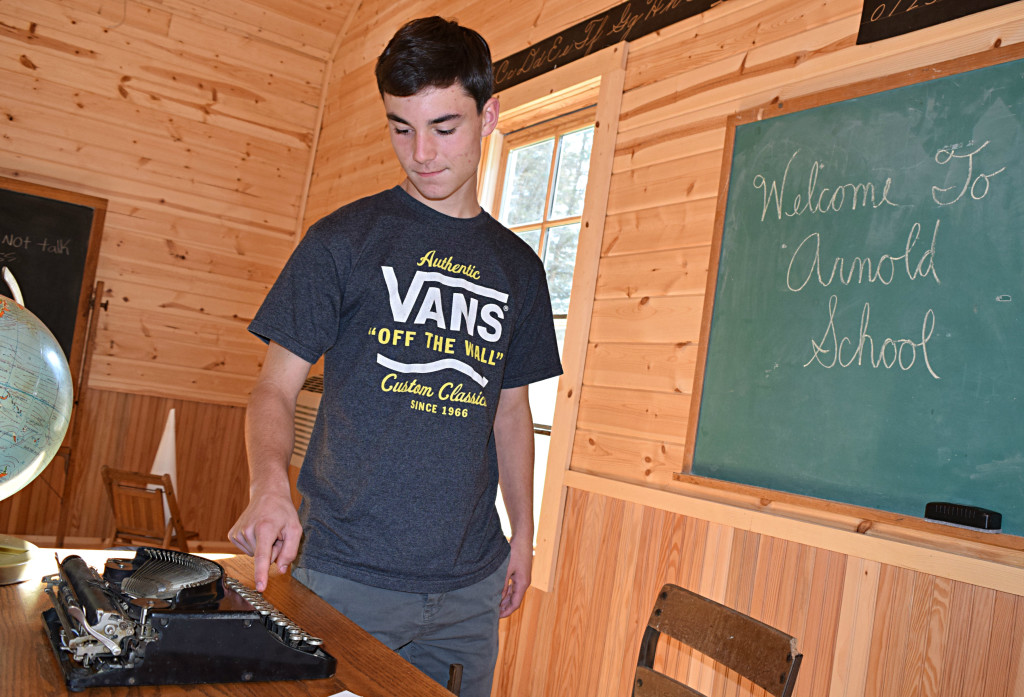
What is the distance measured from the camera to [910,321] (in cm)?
184

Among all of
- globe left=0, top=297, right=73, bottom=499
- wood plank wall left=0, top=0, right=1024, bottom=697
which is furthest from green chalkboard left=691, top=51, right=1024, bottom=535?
globe left=0, top=297, right=73, bottom=499

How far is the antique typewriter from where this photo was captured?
830mm

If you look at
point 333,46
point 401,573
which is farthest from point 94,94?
point 401,573

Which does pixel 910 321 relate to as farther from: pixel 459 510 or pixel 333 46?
pixel 333 46

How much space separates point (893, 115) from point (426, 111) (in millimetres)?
1198

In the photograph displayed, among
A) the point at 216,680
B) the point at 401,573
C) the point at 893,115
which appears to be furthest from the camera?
the point at 893,115

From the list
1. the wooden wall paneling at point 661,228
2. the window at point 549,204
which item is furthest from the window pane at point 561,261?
the wooden wall paneling at point 661,228

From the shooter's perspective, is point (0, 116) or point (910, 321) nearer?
point (910, 321)

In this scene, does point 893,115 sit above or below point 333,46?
below

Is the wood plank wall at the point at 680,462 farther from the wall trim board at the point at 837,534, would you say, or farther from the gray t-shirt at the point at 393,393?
the gray t-shirt at the point at 393,393

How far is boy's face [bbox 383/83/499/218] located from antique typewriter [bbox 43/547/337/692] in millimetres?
716

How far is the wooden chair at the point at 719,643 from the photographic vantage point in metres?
1.23

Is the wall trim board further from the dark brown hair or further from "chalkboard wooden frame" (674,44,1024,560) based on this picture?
the dark brown hair

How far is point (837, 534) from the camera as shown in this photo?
6.13ft
